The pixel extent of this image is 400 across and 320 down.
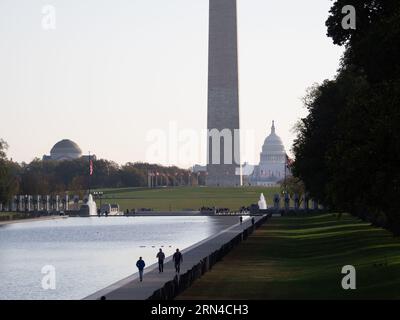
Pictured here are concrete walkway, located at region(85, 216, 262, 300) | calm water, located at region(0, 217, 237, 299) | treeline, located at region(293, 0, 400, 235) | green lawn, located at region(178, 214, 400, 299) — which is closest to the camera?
treeline, located at region(293, 0, 400, 235)

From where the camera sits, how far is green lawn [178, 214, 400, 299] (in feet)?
133

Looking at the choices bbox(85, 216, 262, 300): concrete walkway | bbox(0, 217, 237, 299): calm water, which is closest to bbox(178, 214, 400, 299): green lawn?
bbox(85, 216, 262, 300): concrete walkway

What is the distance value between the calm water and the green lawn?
512 cm

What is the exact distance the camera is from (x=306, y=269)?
2077 inches

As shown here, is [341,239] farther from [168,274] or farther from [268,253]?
[168,274]

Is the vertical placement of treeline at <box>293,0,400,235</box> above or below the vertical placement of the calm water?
above

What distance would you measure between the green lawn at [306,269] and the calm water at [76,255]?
16.8 feet

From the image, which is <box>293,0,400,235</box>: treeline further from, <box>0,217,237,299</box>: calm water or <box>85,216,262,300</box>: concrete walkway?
<box>0,217,237,299</box>: calm water

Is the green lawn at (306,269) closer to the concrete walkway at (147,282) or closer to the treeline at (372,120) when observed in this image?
the concrete walkway at (147,282)

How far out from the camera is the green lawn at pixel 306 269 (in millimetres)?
40469

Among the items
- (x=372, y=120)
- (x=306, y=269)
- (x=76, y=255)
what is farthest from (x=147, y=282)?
(x=76, y=255)

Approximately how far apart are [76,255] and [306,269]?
A: 67.5 ft
